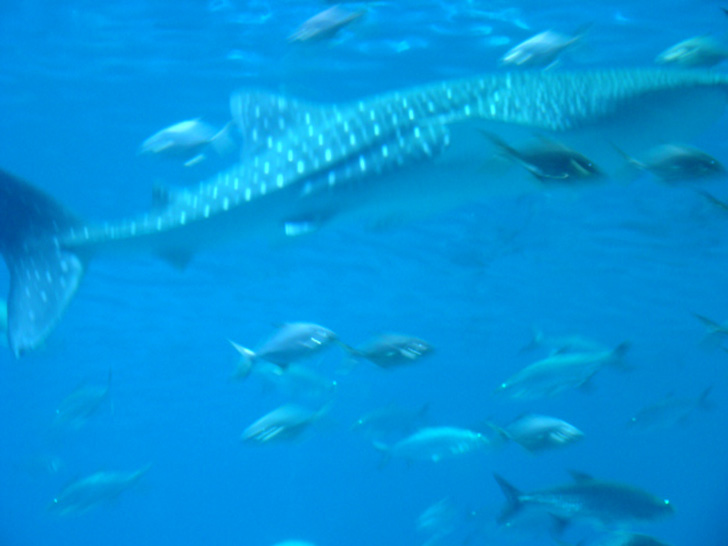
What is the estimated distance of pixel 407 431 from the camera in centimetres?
1372

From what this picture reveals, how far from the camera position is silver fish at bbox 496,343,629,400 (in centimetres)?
877

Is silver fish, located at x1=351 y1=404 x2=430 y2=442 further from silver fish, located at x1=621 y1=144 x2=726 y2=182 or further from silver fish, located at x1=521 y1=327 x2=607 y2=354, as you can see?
silver fish, located at x1=621 y1=144 x2=726 y2=182

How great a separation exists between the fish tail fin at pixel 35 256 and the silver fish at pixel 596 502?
4627 mm

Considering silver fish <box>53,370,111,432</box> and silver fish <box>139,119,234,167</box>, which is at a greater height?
silver fish <box>139,119,234,167</box>

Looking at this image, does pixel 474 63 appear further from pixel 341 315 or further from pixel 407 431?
pixel 341 315

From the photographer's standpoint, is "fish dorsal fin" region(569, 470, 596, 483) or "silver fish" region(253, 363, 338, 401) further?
"silver fish" region(253, 363, 338, 401)

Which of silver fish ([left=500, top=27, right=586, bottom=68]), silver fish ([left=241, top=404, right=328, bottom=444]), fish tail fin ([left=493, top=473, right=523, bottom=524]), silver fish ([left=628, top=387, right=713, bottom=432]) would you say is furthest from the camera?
silver fish ([left=628, top=387, right=713, bottom=432])

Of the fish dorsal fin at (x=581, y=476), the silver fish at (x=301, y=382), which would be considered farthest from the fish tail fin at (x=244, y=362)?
the silver fish at (x=301, y=382)

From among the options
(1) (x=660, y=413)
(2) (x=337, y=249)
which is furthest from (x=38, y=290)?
(2) (x=337, y=249)

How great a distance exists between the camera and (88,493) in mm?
11812

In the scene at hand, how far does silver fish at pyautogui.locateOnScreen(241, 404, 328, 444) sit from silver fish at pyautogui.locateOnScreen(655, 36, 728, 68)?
583 cm

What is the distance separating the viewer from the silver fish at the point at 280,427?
7855 mm

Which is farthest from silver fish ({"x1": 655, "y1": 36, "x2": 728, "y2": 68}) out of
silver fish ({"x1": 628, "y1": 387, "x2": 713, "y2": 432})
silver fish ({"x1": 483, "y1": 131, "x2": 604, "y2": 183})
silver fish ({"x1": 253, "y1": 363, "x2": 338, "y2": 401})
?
silver fish ({"x1": 253, "y1": 363, "x2": 338, "y2": 401})

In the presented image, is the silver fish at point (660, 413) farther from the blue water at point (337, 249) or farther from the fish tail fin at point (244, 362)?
the fish tail fin at point (244, 362)
